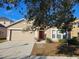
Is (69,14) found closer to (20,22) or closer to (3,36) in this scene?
(20,22)

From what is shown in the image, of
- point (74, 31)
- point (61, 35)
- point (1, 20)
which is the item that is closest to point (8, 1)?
point (61, 35)

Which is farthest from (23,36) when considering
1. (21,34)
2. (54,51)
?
(54,51)

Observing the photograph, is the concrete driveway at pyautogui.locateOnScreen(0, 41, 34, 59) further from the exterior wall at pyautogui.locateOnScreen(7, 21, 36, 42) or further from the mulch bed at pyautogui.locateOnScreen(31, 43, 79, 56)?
the exterior wall at pyautogui.locateOnScreen(7, 21, 36, 42)

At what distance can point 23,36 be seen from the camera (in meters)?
43.3

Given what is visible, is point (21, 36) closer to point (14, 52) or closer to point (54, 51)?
point (54, 51)

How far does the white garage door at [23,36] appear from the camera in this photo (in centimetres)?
4297

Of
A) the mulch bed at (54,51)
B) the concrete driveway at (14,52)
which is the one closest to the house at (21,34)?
the concrete driveway at (14,52)

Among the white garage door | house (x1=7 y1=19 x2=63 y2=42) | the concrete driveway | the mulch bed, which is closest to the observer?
the concrete driveway

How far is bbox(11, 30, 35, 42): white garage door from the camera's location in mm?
42969

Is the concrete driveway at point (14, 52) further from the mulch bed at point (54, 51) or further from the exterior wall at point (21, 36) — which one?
the exterior wall at point (21, 36)

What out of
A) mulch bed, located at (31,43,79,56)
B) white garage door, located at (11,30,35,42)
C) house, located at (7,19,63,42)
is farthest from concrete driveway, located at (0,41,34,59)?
white garage door, located at (11,30,35,42)

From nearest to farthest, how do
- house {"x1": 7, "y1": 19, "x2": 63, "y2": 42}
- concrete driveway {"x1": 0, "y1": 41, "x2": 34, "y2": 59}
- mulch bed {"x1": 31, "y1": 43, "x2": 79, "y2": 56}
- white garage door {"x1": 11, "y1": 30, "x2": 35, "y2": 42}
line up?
concrete driveway {"x1": 0, "y1": 41, "x2": 34, "y2": 59} → mulch bed {"x1": 31, "y1": 43, "x2": 79, "y2": 56} → house {"x1": 7, "y1": 19, "x2": 63, "y2": 42} → white garage door {"x1": 11, "y1": 30, "x2": 35, "y2": 42}

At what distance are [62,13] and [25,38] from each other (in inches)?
1064

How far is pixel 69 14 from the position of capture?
56.5 feet
